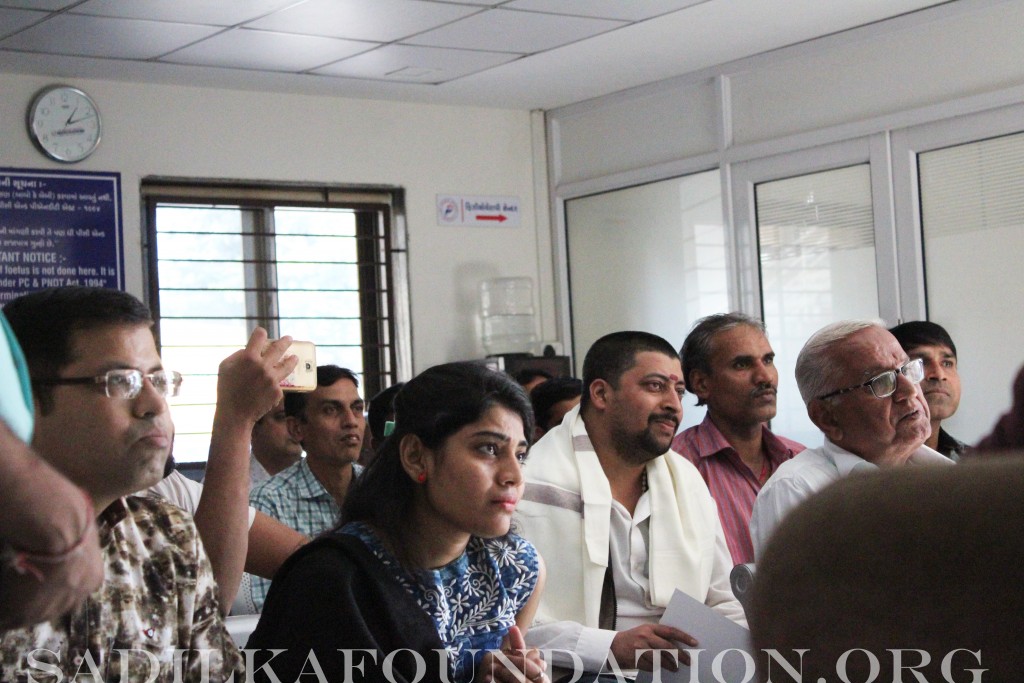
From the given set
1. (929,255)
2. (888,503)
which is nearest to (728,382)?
(929,255)

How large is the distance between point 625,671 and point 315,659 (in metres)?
0.94

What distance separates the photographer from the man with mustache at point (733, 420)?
3682 mm

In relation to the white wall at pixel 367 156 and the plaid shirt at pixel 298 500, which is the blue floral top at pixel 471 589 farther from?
the white wall at pixel 367 156

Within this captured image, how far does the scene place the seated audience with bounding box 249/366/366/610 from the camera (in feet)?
12.0

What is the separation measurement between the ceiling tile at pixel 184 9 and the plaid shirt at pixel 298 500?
1882mm

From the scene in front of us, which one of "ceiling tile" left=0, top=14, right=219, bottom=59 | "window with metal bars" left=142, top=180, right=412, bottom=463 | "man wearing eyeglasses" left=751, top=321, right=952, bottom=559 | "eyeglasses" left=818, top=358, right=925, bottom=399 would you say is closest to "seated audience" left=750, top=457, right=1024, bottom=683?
"man wearing eyeglasses" left=751, top=321, right=952, bottom=559

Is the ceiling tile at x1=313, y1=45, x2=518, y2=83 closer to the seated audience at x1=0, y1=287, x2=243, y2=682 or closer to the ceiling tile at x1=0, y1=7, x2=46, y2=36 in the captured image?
the ceiling tile at x1=0, y1=7, x2=46, y2=36

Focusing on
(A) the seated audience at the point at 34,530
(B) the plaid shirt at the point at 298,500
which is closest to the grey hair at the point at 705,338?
(B) the plaid shirt at the point at 298,500

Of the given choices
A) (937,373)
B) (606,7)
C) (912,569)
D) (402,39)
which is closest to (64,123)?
(402,39)

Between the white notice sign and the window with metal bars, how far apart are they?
26 cm

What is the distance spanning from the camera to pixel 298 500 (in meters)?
3.71

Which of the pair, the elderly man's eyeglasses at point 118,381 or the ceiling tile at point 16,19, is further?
the ceiling tile at point 16,19

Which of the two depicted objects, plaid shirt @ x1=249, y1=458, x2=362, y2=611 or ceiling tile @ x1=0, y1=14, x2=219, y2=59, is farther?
ceiling tile @ x1=0, y1=14, x2=219, y2=59

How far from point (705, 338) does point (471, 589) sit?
6.61 feet
